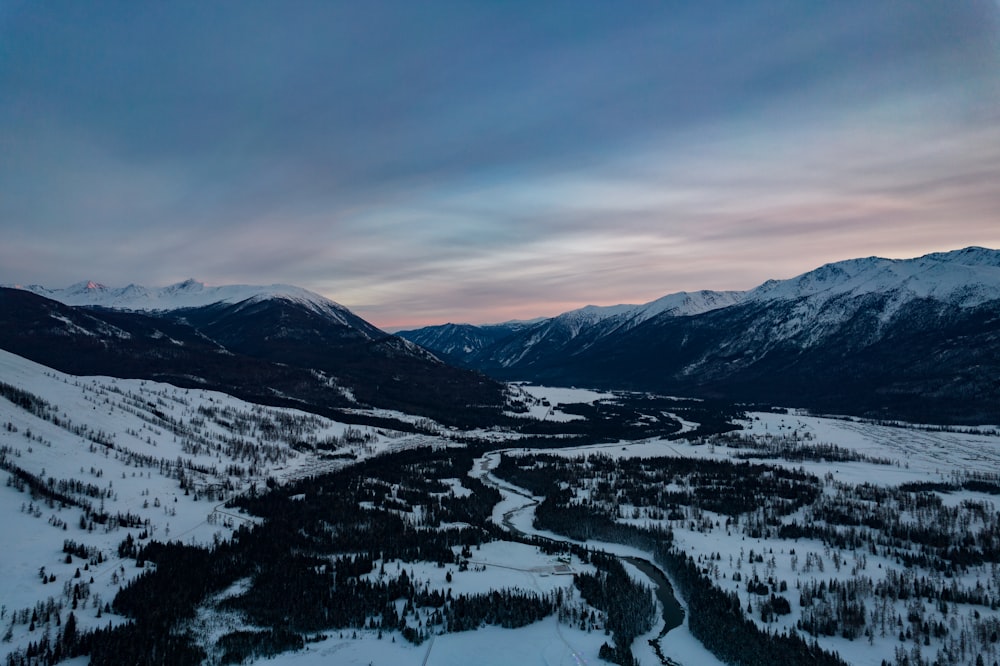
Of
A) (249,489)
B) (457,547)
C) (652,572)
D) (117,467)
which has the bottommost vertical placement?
(249,489)

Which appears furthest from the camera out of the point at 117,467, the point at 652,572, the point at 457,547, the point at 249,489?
the point at 249,489

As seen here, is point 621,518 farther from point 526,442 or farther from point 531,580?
point 526,442

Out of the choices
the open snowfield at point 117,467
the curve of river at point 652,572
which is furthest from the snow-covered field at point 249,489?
the curve of river at point 652,572

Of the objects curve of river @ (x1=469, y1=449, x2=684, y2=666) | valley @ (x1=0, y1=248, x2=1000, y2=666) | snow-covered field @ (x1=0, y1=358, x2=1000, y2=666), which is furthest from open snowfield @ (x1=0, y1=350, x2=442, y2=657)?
curve of river @ (x1=469, y1=449, x2=684, y2=666)

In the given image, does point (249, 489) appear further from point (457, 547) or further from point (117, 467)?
point (457, 547)

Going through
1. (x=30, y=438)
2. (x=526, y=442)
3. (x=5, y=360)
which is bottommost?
(x=526, y=442)

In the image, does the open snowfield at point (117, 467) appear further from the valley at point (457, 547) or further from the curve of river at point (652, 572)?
the curve of river at point (652, 572)

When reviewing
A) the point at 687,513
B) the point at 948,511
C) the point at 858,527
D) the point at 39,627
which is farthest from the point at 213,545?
the point at 948,511

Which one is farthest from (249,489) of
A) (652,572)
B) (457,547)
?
(652,572)

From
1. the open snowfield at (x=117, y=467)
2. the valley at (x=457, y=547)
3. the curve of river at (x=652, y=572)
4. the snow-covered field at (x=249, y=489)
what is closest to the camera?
the valley at (x=457, y=547)

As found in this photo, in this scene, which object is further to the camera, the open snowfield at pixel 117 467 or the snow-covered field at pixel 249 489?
the open snowfield at pixel 117 467

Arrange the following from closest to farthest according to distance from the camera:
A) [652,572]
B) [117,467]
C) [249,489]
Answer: [652,572] → [117,467] → [249,489]
